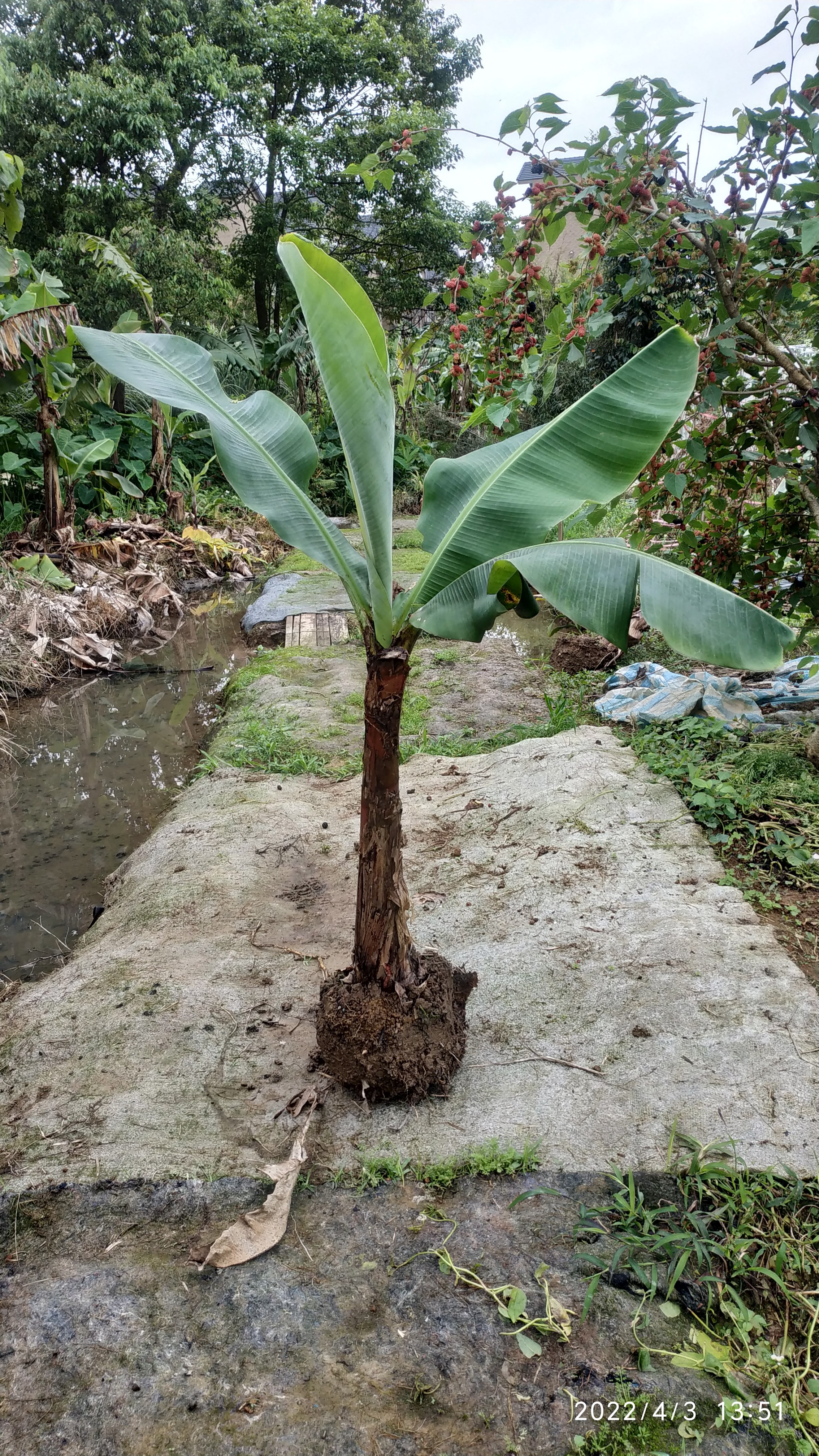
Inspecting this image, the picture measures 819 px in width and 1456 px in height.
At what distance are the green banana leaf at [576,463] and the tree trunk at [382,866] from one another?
31cm

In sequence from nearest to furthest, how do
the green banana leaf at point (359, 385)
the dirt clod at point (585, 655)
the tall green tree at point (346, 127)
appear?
the green banana leaf at point (359, 385)
the dirt clod at point (585, 655)
the tall green tree at point (346, 127)

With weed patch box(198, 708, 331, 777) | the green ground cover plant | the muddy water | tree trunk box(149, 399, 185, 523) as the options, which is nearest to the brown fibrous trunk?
the green ground cover plant

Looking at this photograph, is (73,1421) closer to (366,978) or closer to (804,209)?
(366,978)

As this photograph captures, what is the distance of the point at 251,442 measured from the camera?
1.98 meters

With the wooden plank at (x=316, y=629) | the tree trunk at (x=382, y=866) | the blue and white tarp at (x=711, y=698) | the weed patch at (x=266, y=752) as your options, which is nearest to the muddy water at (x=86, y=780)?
the weed patch at (x=266, y=752)

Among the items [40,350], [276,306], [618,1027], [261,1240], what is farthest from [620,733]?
[276,306]

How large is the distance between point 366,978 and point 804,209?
2.61m

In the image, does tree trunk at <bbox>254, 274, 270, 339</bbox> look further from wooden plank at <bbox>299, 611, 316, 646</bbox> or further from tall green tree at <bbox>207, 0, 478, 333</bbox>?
wooden plank at <bbox>299, 611, 316, 646</bbox>

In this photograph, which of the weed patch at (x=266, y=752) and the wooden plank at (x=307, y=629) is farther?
the wooden plank at (x=307, y=629)

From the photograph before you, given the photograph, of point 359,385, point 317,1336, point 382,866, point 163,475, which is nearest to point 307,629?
point 163,475

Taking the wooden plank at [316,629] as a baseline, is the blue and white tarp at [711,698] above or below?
below

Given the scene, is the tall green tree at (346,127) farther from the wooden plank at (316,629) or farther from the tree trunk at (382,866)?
the tree trunk at (382,866)

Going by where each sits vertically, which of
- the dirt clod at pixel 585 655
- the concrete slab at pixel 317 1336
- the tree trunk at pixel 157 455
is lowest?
the concrete slab at pixel 317 1336

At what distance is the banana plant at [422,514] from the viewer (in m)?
1.60
